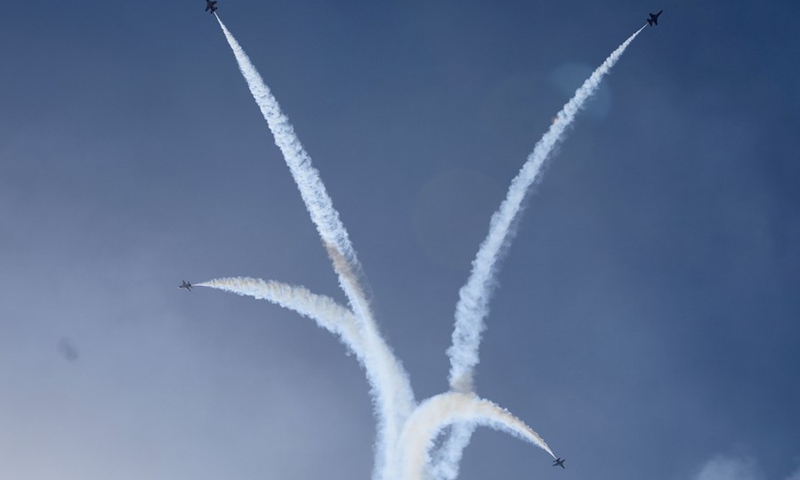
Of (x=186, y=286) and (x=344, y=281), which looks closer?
(x=344, y=281)

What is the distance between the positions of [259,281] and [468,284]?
29.5 meters

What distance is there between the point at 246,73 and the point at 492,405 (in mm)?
57993

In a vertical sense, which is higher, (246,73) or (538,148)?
(246,73)

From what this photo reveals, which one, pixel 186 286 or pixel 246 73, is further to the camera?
pixel 186 286

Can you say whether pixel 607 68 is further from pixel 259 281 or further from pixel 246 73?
Result: pixel 259 281

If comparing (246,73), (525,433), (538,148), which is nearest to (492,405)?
(525,433)

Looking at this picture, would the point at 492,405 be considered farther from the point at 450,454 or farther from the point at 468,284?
the point at 468,284

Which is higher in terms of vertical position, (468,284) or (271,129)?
(271,129)

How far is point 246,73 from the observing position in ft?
269

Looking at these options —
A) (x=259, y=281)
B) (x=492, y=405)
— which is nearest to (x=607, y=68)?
(x=492, y=405)

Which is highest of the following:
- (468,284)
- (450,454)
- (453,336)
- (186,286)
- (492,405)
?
(186,286)

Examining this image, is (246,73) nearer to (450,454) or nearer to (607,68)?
(607,68)

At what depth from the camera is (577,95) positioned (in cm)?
8344

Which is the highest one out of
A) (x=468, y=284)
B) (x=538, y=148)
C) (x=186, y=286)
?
(x=538, y=148)
